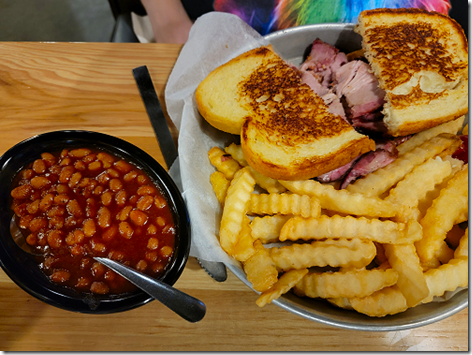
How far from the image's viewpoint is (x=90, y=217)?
107cm

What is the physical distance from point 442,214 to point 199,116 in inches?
36.6

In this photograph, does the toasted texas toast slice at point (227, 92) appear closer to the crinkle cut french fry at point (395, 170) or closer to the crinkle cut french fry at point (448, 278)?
the crinkle cut french fry at point (395, 170)

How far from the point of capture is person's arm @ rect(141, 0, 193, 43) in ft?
6.10

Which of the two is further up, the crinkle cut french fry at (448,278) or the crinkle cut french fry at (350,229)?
the crinkle cut french fry at (350,229)

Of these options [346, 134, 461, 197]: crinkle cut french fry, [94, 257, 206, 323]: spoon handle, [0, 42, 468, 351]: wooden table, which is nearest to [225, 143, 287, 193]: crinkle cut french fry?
[346, 134, 461, 197]: crinkle cut french fry

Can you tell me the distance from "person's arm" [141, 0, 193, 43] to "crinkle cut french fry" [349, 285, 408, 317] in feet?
5.40

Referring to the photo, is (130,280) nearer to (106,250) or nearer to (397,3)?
(106,250)

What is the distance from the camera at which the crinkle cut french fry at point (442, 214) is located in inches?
39.2

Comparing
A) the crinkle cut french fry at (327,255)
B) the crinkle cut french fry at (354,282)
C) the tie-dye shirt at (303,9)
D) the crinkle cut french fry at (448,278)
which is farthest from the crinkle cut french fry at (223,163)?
the tie-dye shirt at (303,9)

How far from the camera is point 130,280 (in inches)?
37.8

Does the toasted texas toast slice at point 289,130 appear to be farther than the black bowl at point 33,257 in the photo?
Yes

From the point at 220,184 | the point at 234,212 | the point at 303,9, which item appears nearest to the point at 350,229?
the point at 234,212

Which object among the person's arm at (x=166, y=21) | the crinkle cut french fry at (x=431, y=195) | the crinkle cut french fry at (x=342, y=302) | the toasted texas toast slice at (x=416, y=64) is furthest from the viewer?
the person's arm at (x=166, y=21)

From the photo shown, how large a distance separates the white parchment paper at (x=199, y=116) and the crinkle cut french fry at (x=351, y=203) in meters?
0.36
